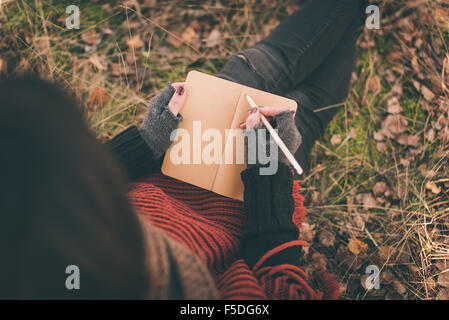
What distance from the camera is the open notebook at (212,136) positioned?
1489 mm

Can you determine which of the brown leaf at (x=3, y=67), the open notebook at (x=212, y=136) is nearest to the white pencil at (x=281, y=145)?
the open notebook at (x=212, y=136)

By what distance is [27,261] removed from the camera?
0.64 m

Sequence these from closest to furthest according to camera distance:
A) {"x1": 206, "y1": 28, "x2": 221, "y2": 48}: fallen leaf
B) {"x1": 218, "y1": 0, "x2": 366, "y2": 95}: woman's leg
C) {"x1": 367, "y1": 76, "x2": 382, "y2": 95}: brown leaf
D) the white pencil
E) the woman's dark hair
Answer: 1. the woman's dark hair
2. the white pencil
3. {"x1": 218, "y1": 0, "x2": 366, "y2": 95}: woman's leg
4. {"x1": 367, "y1": 76, "x2": 382, "y2": 95}: brown leaf
5. {"x1": 206, "y1": 28, "x2": 221, "y2": 48}: fallen leaf

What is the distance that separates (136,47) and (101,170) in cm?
200

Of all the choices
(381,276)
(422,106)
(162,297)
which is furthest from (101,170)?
(422,106)

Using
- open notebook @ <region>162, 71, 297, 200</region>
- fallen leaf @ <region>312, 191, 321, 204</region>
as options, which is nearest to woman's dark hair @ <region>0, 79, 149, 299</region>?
open notebook @ <region>162, 71, 297, 200</region>

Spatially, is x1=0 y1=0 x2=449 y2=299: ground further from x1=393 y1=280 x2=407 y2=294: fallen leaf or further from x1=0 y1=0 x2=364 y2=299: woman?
x1=0 y1=0 x2=364 y2=299: woman

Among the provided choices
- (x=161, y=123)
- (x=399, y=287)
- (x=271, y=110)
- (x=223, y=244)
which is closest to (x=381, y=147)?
(x=399, y=287)

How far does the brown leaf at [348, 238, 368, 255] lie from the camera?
6.43 feet

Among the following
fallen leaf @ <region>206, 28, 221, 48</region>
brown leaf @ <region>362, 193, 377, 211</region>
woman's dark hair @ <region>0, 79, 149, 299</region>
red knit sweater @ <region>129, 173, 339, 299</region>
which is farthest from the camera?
fallen leaf @ <region>206, 28, 221, 48</region>

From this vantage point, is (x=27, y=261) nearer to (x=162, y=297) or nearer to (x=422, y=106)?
(x=162, y=297)

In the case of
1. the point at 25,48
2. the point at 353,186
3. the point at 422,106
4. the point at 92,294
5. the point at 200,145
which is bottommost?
the point at 353,186

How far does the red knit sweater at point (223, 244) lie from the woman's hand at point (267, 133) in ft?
1.10

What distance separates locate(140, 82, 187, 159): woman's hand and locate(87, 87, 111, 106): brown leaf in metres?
0.97
